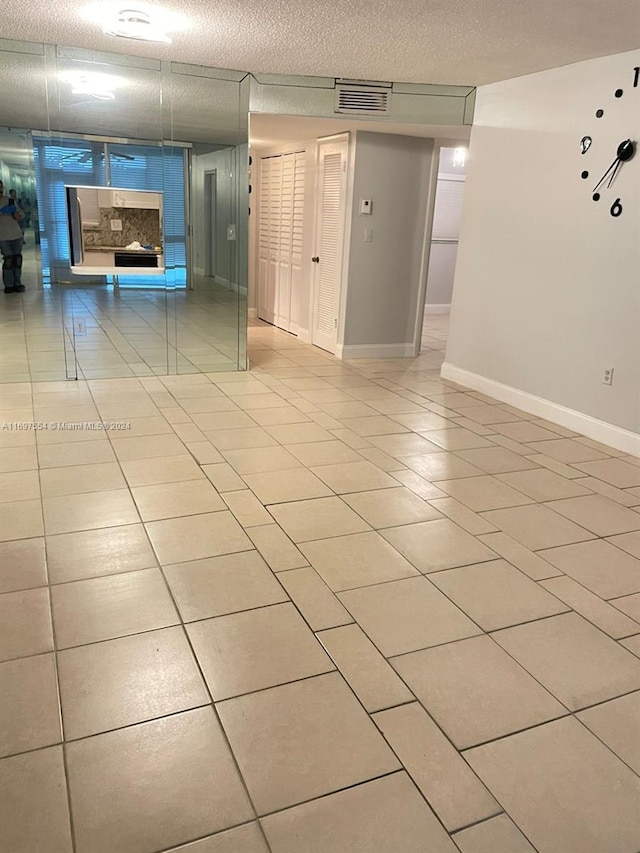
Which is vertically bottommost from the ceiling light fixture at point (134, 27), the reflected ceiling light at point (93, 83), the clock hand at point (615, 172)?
the clock hand at point (615, 172)

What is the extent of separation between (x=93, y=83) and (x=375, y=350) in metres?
3.25

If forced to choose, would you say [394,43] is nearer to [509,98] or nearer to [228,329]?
[509,98]

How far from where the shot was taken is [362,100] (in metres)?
4.91

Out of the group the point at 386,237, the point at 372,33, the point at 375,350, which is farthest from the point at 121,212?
the point at 375,350

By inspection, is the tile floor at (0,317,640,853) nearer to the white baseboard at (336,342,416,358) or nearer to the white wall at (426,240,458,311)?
the white baseboard at (336,342,416,358)

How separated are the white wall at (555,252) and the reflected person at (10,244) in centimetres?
341

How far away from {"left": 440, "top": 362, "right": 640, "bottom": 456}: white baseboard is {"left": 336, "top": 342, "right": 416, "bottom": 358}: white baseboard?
0.82 meters

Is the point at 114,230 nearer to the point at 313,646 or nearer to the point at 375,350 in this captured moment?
the point at 375,350

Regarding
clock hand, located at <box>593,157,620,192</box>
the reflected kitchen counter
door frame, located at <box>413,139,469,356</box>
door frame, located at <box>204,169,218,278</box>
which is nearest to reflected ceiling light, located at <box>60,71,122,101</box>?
door frame, located at <box>204,169,218,278</box>

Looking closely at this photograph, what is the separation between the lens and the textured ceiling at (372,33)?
124 inches

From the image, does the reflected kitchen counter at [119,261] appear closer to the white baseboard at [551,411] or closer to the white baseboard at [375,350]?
A: the white baseboard at [375,350]

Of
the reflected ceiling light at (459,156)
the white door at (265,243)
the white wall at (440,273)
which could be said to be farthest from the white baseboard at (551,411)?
the reflected ceiling light at (459,156)

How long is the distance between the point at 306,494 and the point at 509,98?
11.3ft

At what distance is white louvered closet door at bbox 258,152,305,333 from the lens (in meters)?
6.83
